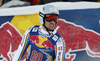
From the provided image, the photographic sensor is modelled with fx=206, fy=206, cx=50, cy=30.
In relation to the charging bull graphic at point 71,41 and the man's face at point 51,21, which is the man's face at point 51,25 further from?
the charging bull graphic at point 71,41

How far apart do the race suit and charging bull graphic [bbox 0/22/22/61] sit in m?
1.77

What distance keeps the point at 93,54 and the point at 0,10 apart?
2172mm

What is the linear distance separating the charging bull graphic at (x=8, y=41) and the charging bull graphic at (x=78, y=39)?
0.93 metres

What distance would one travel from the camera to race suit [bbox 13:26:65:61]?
244 cm

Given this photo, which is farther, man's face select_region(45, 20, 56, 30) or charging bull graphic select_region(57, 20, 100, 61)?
charging bull graphic select_region(57, 20, 100, 61)

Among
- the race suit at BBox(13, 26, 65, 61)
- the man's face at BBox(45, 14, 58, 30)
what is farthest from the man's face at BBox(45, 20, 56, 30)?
the race suit at BBox(13, 26, 65, 61)

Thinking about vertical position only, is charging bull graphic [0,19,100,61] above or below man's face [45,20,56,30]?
below

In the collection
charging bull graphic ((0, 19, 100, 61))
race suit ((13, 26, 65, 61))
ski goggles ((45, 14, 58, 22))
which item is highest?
ski goggles ((45, 14, 58, 22))

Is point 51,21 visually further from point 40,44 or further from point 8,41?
point 8,41

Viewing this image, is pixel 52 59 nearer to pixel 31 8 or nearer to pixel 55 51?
pixel 55 51

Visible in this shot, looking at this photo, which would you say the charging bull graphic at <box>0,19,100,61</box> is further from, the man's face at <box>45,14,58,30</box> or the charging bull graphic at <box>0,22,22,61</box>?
the man's face at <box>45,14,58,30</box>

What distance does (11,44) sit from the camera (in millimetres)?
4301

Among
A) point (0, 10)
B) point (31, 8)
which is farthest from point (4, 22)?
point (31, 8)

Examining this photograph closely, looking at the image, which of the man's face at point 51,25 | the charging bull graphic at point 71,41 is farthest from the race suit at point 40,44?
the charging bull graphic at point 71,41
